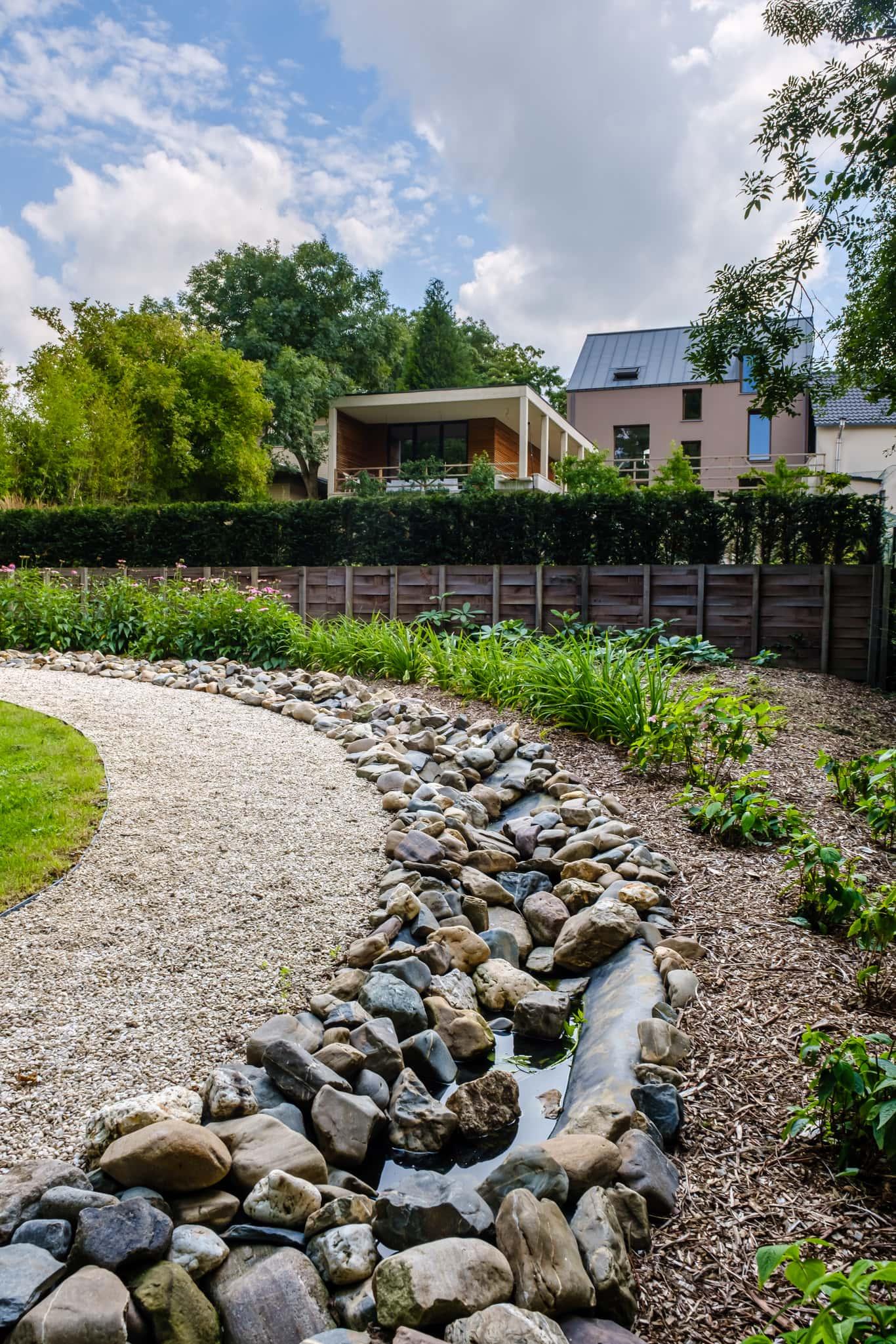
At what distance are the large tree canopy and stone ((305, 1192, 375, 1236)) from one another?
17.4 meters

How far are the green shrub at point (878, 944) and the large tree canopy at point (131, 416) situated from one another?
17.5 meters

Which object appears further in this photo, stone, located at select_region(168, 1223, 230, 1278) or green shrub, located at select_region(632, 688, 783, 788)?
green shrub, located at select_region(632, 688, 783, 788)

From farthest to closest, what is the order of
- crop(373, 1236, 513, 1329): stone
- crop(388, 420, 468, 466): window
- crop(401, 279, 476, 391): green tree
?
crop(401, 279, 476, 391): green tree < crop(388, 420, 468, 466): window < crop(373, 1236, 513, 1329): stone

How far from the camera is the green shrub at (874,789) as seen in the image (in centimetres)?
294

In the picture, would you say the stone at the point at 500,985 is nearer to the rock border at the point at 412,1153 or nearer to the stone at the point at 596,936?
the rock border at the point at 412,1153

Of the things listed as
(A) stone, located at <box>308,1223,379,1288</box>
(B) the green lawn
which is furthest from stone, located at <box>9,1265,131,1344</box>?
(B) the green lawn

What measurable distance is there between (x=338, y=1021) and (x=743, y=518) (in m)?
7.87

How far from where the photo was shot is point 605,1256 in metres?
1.63

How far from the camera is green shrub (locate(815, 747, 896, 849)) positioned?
294cm

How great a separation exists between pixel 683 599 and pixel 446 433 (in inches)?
719

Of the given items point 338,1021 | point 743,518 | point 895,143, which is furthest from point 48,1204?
point 743,518

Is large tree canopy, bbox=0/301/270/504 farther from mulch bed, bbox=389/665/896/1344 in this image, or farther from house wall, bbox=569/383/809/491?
mulch bed, bbox=389/665/896/1344

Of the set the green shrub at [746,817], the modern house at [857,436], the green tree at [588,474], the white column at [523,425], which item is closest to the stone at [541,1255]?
the green shrub at [746,817]

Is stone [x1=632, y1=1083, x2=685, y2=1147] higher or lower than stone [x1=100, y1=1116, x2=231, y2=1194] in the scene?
lower
